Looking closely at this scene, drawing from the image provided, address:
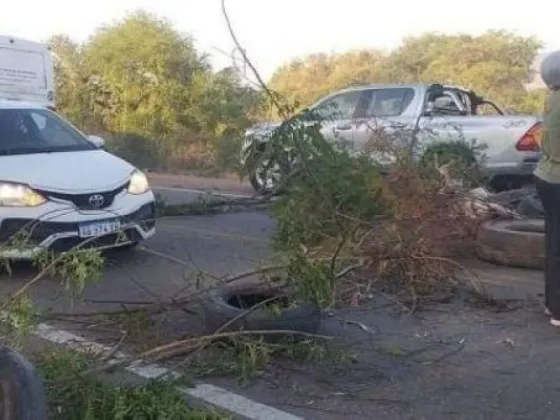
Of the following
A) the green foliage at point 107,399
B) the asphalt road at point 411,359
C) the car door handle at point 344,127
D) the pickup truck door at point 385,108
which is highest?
the pickup truck door at point 385,108

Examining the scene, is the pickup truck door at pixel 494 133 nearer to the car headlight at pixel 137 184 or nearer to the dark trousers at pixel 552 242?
the car headlight at pixel 137 184

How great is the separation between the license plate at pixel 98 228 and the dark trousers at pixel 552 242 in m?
3.50

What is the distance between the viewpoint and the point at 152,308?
5.86 metres

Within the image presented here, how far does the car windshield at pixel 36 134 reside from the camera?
832cm

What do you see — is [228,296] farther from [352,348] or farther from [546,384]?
[546,384]

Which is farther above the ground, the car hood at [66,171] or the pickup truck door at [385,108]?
the pickup truck door at [385,108]

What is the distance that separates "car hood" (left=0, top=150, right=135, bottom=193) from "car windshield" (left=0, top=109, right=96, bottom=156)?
215mm

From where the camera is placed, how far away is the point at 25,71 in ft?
60.2

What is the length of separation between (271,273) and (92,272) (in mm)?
1358

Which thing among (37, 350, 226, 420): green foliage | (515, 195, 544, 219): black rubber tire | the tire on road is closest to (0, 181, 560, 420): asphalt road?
the tire on road

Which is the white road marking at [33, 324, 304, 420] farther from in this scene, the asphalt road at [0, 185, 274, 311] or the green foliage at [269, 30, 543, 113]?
the green foliage at [269, 30, 543, 113]

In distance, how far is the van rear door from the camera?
1789cm

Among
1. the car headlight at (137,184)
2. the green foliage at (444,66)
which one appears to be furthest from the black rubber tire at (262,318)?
the green foliage at (444,66)

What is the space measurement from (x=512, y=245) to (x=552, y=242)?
6.23ft
